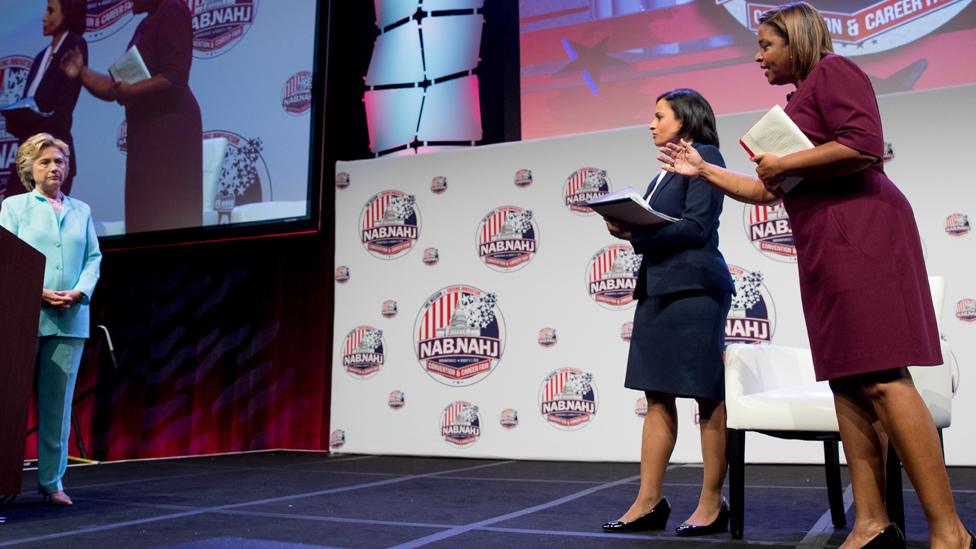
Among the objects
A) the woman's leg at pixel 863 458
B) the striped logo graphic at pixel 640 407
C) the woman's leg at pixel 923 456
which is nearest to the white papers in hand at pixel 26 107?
the striped logo graphic at pixel 640 407

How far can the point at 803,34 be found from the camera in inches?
77.5

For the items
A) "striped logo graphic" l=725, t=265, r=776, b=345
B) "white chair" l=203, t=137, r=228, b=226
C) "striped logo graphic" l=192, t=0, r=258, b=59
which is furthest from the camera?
"striped logo graphic" l=192, t=0, r=258, b=59

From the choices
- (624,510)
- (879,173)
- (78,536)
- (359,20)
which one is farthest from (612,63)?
(78,536)

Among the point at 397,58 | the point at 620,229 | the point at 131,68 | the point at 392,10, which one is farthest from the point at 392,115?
the point at 620,229

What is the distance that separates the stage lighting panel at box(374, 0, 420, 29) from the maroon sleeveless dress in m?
4.18

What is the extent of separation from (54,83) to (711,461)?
18.8 feet

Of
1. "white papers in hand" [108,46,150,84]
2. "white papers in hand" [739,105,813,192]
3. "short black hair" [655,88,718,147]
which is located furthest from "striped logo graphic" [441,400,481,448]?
"white papers in hand" [108,46,150,84]

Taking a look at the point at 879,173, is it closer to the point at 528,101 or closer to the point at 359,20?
the point at 528,101

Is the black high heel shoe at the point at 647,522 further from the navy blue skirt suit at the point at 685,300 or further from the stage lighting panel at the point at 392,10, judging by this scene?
the stage lighting panel at the point at 392,10

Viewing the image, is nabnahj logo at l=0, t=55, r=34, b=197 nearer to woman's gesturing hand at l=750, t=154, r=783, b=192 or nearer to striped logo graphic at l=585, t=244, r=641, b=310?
striped logo graphic at l=585, t=244, r=641, b=310

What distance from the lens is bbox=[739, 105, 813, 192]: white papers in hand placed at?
74.4 inches

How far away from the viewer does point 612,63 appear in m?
5.07

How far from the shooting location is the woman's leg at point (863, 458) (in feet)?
6.23

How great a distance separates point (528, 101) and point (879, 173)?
357 centimetres
